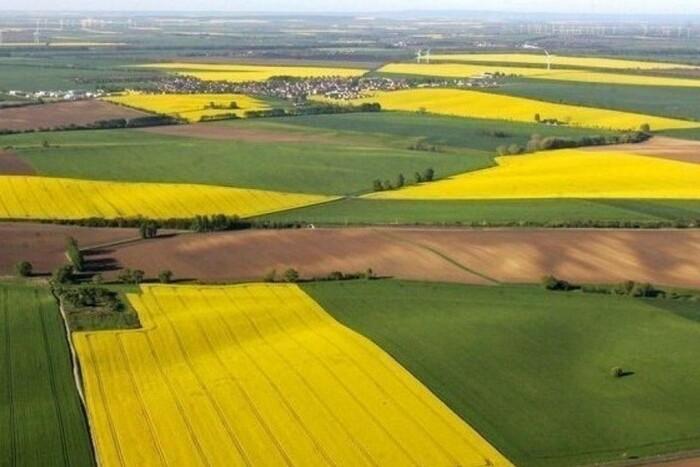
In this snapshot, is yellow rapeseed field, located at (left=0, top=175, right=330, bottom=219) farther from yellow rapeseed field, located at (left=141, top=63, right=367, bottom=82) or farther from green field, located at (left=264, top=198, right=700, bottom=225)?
yellow rapeseed field, located at (left=141, top=63, right=367, bottom=82)

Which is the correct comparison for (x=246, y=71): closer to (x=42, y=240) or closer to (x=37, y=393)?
(x=42, y=240)

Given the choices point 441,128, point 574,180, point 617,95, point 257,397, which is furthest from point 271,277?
point 617,95

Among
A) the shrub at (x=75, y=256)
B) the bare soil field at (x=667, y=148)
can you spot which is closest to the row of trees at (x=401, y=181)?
the bare soil field at (x=667, y=148)

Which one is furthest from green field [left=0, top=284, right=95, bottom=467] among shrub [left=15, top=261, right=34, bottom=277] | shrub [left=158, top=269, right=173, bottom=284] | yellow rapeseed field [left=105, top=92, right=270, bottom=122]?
yellow rapeseed field [left=105, top=92, right=270, bottom=122]

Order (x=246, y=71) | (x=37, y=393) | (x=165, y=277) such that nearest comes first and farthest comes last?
1. (x=37, y=393)
2. (x=165, y=277)
3. (x=246, y=71)

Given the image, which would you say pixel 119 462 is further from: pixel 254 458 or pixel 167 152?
pixel 167 152

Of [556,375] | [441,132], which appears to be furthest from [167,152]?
[556,375]

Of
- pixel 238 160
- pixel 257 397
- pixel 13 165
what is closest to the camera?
pixel 257 397

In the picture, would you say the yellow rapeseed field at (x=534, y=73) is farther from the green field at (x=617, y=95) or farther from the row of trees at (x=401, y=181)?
the row of trees at (x=401, y=181)
